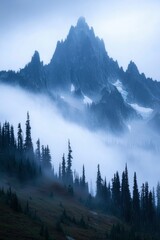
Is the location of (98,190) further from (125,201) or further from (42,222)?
(42,222)

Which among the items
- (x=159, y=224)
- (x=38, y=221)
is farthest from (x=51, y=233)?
(x=159, y=224)

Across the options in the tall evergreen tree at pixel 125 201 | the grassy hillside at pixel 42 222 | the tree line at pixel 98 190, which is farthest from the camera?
the tall evergreen tree at pixel 125 201

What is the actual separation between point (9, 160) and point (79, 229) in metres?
42.2

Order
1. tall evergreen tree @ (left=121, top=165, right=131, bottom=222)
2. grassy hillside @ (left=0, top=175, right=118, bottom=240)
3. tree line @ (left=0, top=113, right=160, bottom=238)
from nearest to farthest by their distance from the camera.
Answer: grassy hillside @ (left=0, top=175, right=118, bottom=240) → tree line @ (left=0, top=113, right=160, bottom=238) → tall evergreen tree @ (left=121, top=165, right=131, bottom=222)

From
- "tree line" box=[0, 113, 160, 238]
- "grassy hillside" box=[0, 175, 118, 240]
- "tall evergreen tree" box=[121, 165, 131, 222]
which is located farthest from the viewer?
"tall evergreen tree" box=[121, 165, 131, 222]

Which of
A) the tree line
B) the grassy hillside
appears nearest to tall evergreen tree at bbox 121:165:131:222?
the tree line

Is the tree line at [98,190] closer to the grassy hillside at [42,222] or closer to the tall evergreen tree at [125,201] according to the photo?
the tall evergreen tree at [125,201]

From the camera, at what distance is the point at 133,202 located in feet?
356

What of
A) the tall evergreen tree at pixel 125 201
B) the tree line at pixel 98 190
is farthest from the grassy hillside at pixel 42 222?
the tall evergreen tree at pixel 125 201

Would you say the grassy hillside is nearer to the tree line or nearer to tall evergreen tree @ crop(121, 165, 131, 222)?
the tree line

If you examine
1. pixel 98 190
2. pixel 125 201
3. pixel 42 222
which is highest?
pixel 98 190

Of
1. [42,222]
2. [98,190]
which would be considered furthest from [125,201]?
[42,222]

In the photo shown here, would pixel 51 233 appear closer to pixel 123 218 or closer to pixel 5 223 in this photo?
pixel 5 223

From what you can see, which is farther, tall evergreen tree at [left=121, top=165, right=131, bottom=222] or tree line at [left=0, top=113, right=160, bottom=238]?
tall evergreen tree at [left=121, top=165, right=131, bottom=222]
